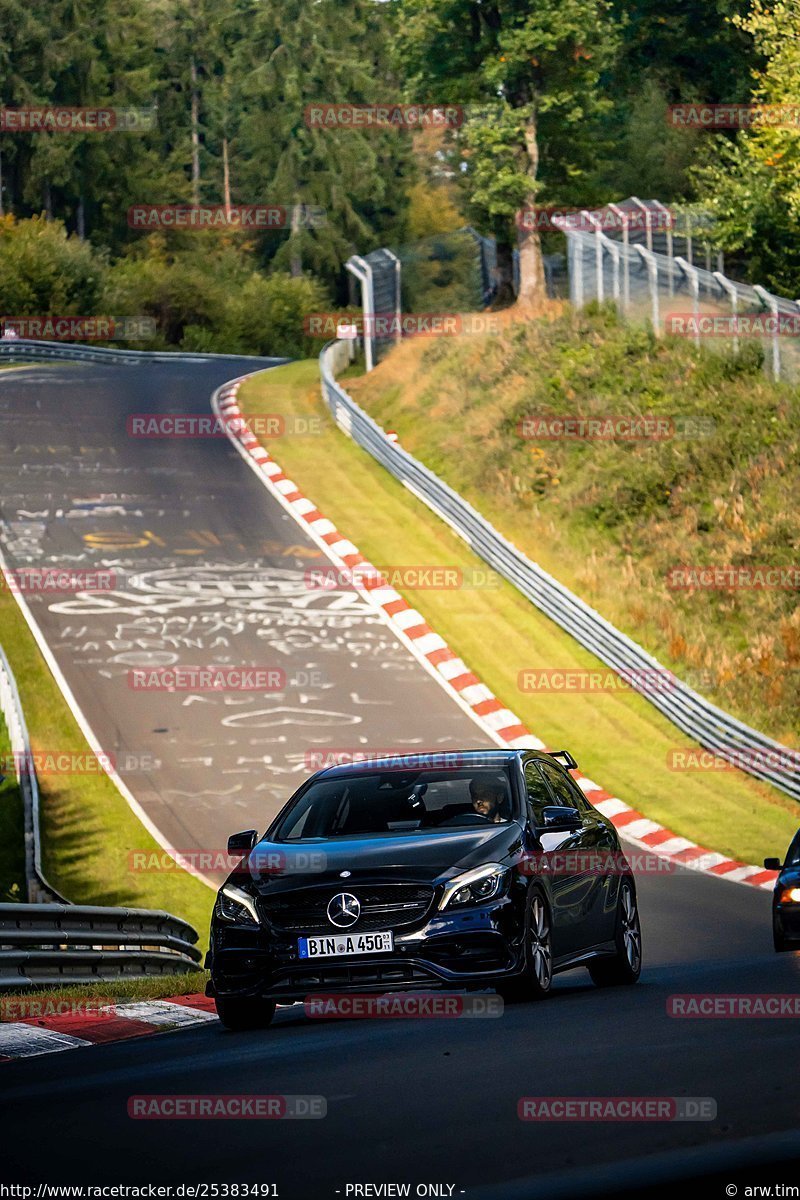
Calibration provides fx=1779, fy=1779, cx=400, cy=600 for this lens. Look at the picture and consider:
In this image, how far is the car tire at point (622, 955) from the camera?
464 inches

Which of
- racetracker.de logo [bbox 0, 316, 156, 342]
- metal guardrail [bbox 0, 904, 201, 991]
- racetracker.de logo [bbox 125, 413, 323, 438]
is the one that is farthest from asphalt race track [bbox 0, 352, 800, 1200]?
racetracker.de logo [bbox 0, 316, 156, 342]

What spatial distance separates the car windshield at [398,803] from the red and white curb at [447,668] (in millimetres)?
10195

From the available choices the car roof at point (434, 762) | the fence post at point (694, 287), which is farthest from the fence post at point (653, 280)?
the car roof at point (434, 762)

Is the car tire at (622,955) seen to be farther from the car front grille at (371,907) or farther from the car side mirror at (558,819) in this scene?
the car front grille at (371,907)

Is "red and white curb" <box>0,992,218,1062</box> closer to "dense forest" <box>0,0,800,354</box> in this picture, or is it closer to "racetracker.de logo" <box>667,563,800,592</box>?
"racetracker.de logo" <box>667,563,800,592</box>

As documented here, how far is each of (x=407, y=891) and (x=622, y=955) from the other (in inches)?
104

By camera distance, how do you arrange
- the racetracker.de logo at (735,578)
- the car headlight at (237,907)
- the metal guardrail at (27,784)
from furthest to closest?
the racetracker.de logo at (735,578)
the metal guardrail at (27,784)
the car headlight at (237,907)

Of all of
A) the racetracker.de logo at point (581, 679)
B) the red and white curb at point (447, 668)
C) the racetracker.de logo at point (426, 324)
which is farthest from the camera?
the racetracker.de logo at point (426, 324)

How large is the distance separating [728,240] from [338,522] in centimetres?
1559

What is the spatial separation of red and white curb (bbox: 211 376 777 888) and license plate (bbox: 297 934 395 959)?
11389 mm

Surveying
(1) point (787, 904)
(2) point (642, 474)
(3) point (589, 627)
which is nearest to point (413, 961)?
(1) point (787, 904)

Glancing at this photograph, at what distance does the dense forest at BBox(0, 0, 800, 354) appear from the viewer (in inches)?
1934

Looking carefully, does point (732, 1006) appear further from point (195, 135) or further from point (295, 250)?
point (195, 135)

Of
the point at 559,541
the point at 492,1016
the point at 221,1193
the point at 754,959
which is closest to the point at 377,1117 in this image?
the point at 221,1193
